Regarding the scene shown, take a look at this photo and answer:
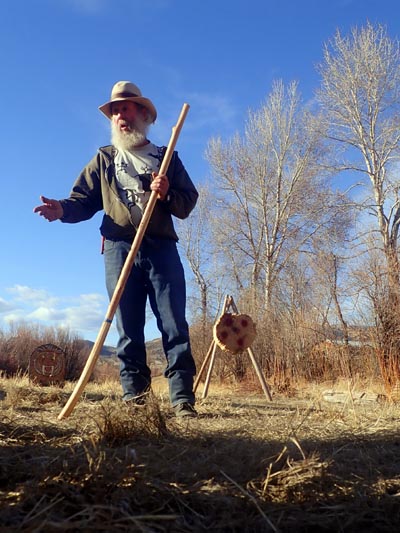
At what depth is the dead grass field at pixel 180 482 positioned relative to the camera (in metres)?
0.96

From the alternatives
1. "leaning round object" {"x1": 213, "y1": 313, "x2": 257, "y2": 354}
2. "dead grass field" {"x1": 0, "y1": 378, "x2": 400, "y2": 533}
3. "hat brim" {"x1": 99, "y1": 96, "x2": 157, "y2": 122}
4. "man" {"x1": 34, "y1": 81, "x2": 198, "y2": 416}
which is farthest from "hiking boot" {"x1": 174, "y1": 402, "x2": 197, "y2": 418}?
"leaning round object" {"x1": 213, "y1": 313, "x2": 257, "y2": 354}

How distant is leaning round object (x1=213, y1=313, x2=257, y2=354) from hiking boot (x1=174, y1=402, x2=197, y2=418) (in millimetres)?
2580

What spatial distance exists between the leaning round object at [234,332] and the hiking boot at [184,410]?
2580 millimetres

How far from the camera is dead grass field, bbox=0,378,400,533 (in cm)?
96

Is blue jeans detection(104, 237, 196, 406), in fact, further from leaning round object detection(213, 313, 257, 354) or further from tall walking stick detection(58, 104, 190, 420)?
leaning round object detection(213, 313, 257, 354)

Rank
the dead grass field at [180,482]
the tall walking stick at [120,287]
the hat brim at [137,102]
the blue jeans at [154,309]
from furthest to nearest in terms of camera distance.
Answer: the hat brim at [137,102] < the blue jeans at [154,309] < the tall walking stick at [120,287] < the dead grass field at [180,482]

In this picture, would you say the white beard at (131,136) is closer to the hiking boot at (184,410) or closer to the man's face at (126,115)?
the man's face at (126,115)

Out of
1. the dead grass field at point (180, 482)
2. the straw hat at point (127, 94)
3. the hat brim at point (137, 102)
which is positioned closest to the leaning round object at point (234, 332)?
the hat brim at point (137, 102)

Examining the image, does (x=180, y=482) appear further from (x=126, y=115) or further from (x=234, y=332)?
(x=234, y=332)

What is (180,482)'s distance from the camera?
1158 mm

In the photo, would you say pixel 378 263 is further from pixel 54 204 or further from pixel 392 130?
pixel 392 130

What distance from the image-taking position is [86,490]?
3.41ft

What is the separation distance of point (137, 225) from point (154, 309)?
0.46 m

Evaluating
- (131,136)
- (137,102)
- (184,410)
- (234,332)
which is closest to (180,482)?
(184,410)
